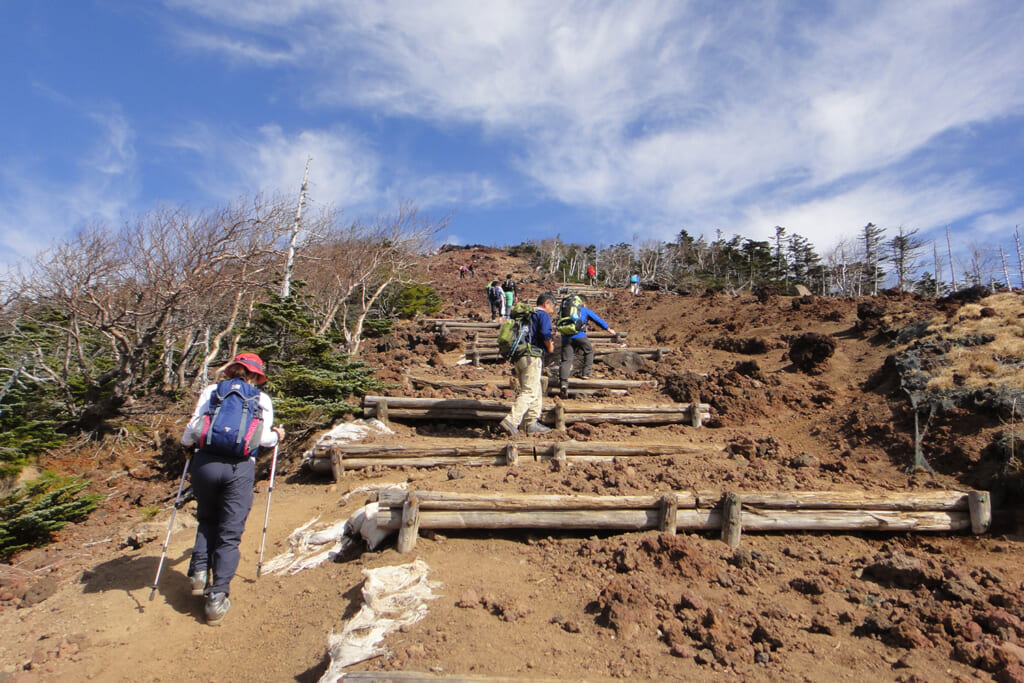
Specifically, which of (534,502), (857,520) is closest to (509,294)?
(534,502)

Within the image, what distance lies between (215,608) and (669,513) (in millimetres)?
Answer: 3697

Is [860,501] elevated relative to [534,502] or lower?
elevated

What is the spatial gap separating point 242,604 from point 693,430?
22.4 ft

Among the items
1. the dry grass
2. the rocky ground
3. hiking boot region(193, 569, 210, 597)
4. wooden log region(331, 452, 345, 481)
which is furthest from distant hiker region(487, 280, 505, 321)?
hiking boot region(193, 569, 210, 597)

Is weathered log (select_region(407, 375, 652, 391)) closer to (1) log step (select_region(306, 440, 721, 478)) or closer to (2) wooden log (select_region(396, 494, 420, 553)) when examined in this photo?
(1) log step (select_region(306, 440, 721, 478))

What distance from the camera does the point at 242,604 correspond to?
4.50 m

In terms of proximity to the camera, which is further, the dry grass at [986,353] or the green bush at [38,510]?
the dry grass at [986,353]

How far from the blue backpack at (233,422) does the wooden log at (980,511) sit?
617cm

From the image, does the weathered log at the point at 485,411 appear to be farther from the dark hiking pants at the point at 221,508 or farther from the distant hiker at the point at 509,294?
the distant hiker at the point at 509,294

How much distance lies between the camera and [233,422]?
4.12 metres

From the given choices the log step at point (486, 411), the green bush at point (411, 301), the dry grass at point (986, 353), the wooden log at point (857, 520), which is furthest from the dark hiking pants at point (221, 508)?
the green bush at point (411, 301)

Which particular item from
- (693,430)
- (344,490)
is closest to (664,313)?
(693,430)

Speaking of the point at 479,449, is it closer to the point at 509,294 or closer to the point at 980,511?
the point at 980,511

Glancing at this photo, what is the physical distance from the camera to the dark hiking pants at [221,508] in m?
4.17
